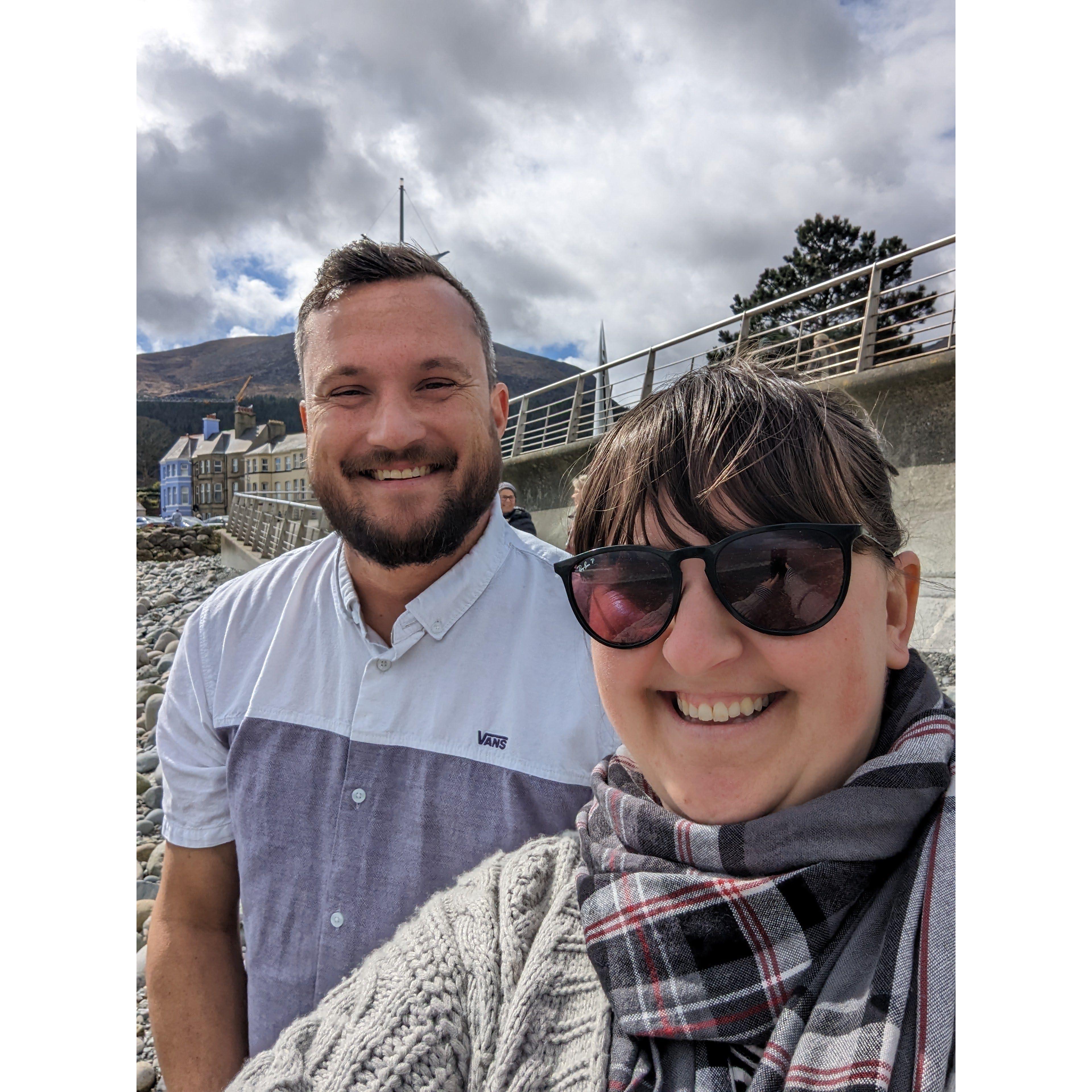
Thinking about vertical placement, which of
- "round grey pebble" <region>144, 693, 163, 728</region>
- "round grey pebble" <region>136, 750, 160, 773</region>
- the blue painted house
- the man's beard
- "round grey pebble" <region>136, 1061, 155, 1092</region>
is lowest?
"round grey pebble" <region>136, 1061, 155, 1092</region>

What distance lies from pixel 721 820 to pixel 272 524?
7.32 m

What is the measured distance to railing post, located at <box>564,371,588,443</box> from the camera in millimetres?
6062

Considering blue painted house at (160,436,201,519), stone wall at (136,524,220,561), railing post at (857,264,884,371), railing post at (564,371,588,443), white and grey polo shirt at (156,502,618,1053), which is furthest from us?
railing post at (564,371,588,443)

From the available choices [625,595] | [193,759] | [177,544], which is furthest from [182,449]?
[177,544]

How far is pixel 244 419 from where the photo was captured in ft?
9.01

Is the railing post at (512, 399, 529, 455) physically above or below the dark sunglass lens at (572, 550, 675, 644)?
above

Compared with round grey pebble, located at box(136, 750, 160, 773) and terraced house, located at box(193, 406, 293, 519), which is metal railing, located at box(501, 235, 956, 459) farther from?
round grey pebble, located at box(136, 750, 160, 773)

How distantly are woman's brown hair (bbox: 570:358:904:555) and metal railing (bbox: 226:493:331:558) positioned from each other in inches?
193

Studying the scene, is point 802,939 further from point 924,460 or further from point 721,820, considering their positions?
point 924,460

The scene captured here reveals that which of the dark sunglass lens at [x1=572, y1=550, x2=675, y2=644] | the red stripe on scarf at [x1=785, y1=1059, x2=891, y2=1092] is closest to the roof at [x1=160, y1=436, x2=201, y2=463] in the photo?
the dark sunglass lens at [x1=572, y1=550, x2=675, y2=644]

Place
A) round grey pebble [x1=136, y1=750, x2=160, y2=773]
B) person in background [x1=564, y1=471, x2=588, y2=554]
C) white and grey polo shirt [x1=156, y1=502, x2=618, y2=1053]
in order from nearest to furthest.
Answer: person in background [x1=564, y1=471, x2=588, y2=554] < white and grey polo shirt [x1=156, y1=502, x2=618, y2=1053] < round grey pebble [x1=136, y1=750, x2=160, y2=773]

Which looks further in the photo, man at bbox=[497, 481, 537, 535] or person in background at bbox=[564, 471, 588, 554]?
man at bbox=[497, 481, 537, 535]

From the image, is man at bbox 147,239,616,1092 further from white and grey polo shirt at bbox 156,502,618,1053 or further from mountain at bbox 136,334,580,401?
mountain at bbox 136,334,580,401
